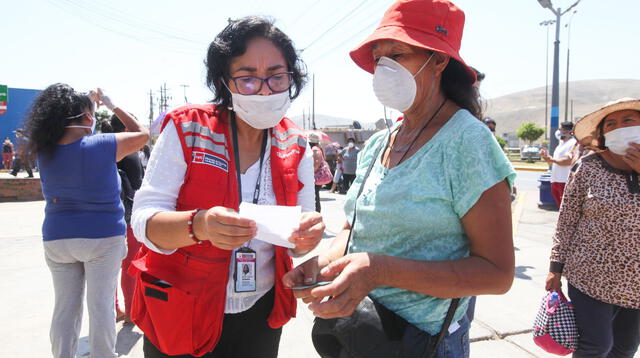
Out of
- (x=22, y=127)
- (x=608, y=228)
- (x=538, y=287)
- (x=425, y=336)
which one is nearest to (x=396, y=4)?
(x=425, y=336)

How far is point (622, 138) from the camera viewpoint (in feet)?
8.38

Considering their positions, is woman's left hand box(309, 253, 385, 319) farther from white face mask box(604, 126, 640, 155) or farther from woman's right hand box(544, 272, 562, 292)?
white face mask box(604, 126, 640, 155)

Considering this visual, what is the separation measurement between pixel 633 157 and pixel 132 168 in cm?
407

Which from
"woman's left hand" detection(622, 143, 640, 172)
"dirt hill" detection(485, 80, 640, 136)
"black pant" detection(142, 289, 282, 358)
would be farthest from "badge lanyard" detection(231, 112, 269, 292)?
"dirt hill" detection(485, 80, 640, 136)

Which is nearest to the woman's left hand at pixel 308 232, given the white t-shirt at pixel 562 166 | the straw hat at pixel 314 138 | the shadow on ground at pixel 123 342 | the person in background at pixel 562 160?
the shadow on ground at pixel 123 342

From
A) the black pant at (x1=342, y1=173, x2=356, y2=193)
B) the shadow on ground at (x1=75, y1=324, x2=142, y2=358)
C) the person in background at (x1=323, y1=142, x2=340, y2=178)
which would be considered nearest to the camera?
the shadow on ground at (x1=75, y1=324, x2=142, y2=358)

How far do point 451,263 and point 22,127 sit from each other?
3.19 meters

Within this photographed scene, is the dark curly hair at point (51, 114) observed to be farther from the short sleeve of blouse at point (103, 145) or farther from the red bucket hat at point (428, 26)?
the red bucket hat at point (428, 26)

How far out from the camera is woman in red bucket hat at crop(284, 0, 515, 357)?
1266 millimetres

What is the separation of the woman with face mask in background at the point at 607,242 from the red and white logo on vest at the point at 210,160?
7.48ft

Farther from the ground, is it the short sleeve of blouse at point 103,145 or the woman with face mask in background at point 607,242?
the short sleeve of blouse at point 103,145

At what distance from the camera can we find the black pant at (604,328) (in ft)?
7.96

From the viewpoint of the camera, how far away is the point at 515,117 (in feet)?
447

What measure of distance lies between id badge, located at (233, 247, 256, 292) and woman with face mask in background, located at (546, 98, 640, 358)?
2.10m
